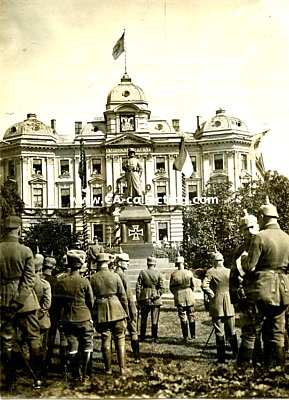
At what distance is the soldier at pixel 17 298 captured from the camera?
542 cm

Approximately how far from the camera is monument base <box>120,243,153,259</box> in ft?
31.3

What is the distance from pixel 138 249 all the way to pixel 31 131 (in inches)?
134

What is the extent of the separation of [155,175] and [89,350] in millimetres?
3508

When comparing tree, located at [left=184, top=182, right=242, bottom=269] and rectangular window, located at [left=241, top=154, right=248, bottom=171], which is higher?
rectangular window, located at [left=241, top=154, right=248, bottom=171]

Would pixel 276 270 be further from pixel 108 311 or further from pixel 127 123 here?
pixel 127 123

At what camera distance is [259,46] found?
6.87 meters

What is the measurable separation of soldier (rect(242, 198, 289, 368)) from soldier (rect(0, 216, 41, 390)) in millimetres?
2291

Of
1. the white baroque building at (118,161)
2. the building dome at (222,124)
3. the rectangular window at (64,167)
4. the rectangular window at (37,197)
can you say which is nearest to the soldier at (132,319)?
the white baroque building at (118,161)

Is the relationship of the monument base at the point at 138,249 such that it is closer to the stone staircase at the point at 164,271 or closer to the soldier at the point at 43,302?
the stone staircase at the point at 164,271

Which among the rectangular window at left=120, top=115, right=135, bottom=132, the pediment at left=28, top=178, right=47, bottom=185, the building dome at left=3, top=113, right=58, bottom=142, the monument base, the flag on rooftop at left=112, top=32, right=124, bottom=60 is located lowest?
the monument base

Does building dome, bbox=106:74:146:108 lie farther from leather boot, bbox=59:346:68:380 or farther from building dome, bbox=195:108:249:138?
leather boot, bbox=59:346:68:380

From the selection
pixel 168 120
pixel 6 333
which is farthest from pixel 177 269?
pixel 6 333

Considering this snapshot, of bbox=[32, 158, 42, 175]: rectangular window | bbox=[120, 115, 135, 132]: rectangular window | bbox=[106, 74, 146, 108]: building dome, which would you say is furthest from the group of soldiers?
bbox=[120, 115, 135, 132]: rectangular window

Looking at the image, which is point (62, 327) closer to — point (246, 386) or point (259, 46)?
point (246, 386)
